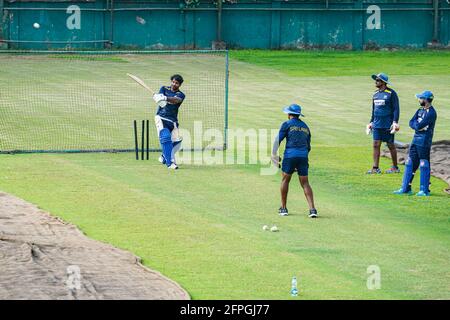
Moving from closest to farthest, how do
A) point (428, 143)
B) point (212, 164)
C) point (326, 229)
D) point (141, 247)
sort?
1. point (141, 247)
2. point (326, 229)
3. point (428, 143)
4. point (212, 164)

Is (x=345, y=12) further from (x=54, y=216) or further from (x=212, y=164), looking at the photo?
(x=54, y=216)

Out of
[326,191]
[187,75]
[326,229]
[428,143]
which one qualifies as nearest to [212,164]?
[326,191]

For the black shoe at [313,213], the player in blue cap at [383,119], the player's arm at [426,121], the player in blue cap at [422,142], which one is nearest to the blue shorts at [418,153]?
the player in blue cap at [422,142]

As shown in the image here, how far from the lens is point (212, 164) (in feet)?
94.3

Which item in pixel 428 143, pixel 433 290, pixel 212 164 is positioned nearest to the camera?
pixel 433 290

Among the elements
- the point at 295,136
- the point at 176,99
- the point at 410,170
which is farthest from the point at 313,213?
the point at 176,99

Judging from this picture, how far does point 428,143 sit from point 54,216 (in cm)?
817

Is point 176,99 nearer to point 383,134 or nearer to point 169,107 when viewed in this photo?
point 169,107

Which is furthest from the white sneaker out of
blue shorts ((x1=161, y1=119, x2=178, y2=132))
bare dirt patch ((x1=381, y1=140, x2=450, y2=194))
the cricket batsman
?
bare dirt patch ((x1=381, y1=140, x2=450, y2=194))

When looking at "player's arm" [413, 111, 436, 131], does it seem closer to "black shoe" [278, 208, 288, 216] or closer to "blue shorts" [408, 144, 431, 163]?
"blue shorts" [408, 144, 431, 163]

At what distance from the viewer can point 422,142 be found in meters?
24.3

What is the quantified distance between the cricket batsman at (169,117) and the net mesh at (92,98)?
3.44 meters

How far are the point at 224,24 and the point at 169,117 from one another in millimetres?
30966

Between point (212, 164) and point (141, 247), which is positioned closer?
point (141, 247)
